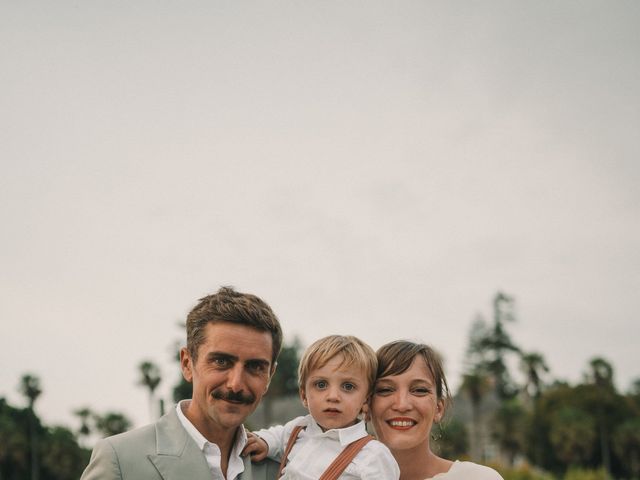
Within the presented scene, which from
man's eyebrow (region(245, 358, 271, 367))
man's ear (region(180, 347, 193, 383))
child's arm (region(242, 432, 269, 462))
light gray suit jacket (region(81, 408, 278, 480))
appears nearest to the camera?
light gray suit jacket (region(81, 408, 278, 480))

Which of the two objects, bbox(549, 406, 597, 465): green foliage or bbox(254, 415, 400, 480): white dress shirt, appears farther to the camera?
bbox(549, 406, 597, 465): green foliage

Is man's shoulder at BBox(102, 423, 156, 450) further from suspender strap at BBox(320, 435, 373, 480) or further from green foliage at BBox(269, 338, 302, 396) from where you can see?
green foliage at BBox(269, 338, 302, 396)

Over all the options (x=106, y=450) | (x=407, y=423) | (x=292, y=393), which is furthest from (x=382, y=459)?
(x=292, y=393)

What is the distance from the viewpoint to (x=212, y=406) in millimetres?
3551

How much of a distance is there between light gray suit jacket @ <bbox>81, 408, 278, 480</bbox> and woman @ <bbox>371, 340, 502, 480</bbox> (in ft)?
4.61

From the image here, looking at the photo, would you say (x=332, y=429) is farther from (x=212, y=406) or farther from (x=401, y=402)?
(x=212, y=406)

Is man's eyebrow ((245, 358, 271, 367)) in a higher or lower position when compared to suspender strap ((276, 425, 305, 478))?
higher

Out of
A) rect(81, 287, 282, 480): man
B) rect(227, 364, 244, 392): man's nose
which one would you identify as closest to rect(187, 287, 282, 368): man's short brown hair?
rect(81, 287, 282, 480): man

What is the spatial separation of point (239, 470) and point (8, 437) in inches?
2218

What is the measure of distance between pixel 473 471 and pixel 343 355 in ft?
4.08

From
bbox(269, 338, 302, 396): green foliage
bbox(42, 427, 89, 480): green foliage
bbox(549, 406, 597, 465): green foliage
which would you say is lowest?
bbox(42, 427, 89, 480): green foliage

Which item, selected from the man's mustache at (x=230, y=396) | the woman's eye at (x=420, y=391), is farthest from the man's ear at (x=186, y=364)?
the woman's eye at (x=420, y=391)

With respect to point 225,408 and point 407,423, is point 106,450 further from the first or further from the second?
point 407,423

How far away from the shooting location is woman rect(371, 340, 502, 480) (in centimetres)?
430
